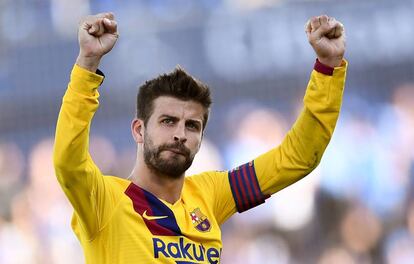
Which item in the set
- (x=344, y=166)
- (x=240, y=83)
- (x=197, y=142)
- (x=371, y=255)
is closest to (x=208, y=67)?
(x=240, y=83)

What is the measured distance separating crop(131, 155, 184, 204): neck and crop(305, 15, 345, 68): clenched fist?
2.66 feet

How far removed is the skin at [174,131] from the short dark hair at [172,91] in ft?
0.09

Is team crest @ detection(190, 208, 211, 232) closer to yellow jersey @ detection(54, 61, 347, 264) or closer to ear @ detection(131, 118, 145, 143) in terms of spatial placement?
yellow jersey @ detection(54, 61, 347, 264)

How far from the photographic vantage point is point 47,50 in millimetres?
12930

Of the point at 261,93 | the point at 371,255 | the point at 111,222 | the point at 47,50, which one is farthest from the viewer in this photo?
the point at 47,50

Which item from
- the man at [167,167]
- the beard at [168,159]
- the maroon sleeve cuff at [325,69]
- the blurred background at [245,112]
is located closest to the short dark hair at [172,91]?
the man at [167,167]

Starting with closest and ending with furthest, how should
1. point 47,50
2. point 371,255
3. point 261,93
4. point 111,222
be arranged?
point 111,222 < point 371,255 < point 261,93 < point 47,50

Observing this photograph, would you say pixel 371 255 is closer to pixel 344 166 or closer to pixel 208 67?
pixel 344 166

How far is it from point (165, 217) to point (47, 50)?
9.76 m

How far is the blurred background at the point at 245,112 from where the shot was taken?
10.7 m

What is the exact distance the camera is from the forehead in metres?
3.62

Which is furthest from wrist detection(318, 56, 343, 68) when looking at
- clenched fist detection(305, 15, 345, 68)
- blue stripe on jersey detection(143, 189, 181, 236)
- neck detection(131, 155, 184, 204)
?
blue stripe on jersey detection(143, 189, 181, 236)

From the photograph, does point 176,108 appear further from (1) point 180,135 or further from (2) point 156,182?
(2) point 156,182

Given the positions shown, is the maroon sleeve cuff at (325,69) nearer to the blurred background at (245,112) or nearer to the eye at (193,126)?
→ the eye at (193,126)
